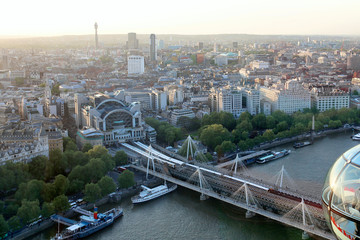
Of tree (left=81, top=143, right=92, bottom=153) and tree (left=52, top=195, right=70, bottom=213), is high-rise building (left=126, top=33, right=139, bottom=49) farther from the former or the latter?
tree (left=52, top=195, right=70, bottom=213)

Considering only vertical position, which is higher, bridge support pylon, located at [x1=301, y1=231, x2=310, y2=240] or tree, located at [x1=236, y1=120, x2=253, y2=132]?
tree, located at [x1=236, y1=120, x2=253, y2=132]

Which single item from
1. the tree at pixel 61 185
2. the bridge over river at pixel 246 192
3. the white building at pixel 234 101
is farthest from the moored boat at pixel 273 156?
the tree at pixel 61 185

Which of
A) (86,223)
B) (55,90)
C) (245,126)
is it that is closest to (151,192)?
(86,223)

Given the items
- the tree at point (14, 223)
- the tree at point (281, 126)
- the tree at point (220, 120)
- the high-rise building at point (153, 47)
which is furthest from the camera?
the high-rise building at point (153, 47)

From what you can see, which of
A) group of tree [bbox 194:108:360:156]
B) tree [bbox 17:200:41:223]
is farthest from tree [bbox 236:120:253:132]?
tree [bbox 17:200:41:223]

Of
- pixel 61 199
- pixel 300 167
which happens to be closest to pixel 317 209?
pixel 300 167

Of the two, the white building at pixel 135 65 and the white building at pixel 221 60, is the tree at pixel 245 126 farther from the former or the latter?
the white building at pixel 221 60
